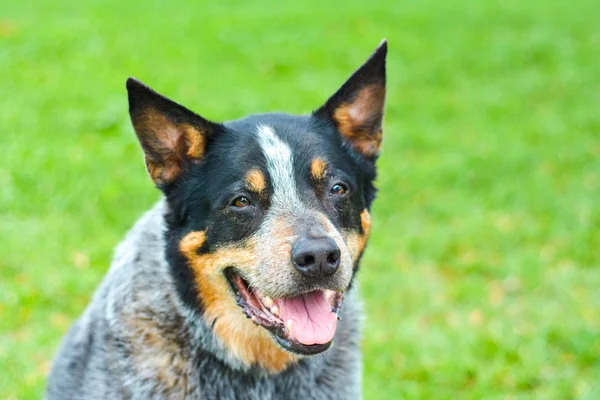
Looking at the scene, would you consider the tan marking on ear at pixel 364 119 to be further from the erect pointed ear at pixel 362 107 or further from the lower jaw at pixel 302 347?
the lower jaw at pixel 302 347

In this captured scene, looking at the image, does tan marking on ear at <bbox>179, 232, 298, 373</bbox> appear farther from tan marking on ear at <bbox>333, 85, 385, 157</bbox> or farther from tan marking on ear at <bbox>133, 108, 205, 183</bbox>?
tan marking on ear at <bbox>333, 85, 385, 157</bbox>

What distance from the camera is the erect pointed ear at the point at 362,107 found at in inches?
172

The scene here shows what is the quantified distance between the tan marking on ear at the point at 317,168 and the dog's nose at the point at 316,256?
1.51 feet

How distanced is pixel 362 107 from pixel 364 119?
7cm

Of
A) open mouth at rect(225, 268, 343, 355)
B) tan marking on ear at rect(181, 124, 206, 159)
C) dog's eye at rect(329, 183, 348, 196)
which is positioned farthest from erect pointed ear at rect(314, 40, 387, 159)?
open mouth at rect(225, 268, 343, 355)

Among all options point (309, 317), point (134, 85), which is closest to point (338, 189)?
point (309, 317)

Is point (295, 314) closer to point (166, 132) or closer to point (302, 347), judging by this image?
point (302, 347)

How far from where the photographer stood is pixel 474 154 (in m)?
10.9

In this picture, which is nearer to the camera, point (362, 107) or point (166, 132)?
point (166, 132)

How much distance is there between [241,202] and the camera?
161 inches

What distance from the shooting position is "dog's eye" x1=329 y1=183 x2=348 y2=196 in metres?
4.20

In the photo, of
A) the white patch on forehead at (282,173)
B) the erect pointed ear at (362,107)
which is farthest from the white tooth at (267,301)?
the erect pointed ear at (362,107)

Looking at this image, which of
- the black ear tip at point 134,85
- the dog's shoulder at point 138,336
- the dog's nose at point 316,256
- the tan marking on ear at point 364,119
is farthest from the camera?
the tan marking on ear at point 364,119

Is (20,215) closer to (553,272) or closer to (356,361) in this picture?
(356,361)
